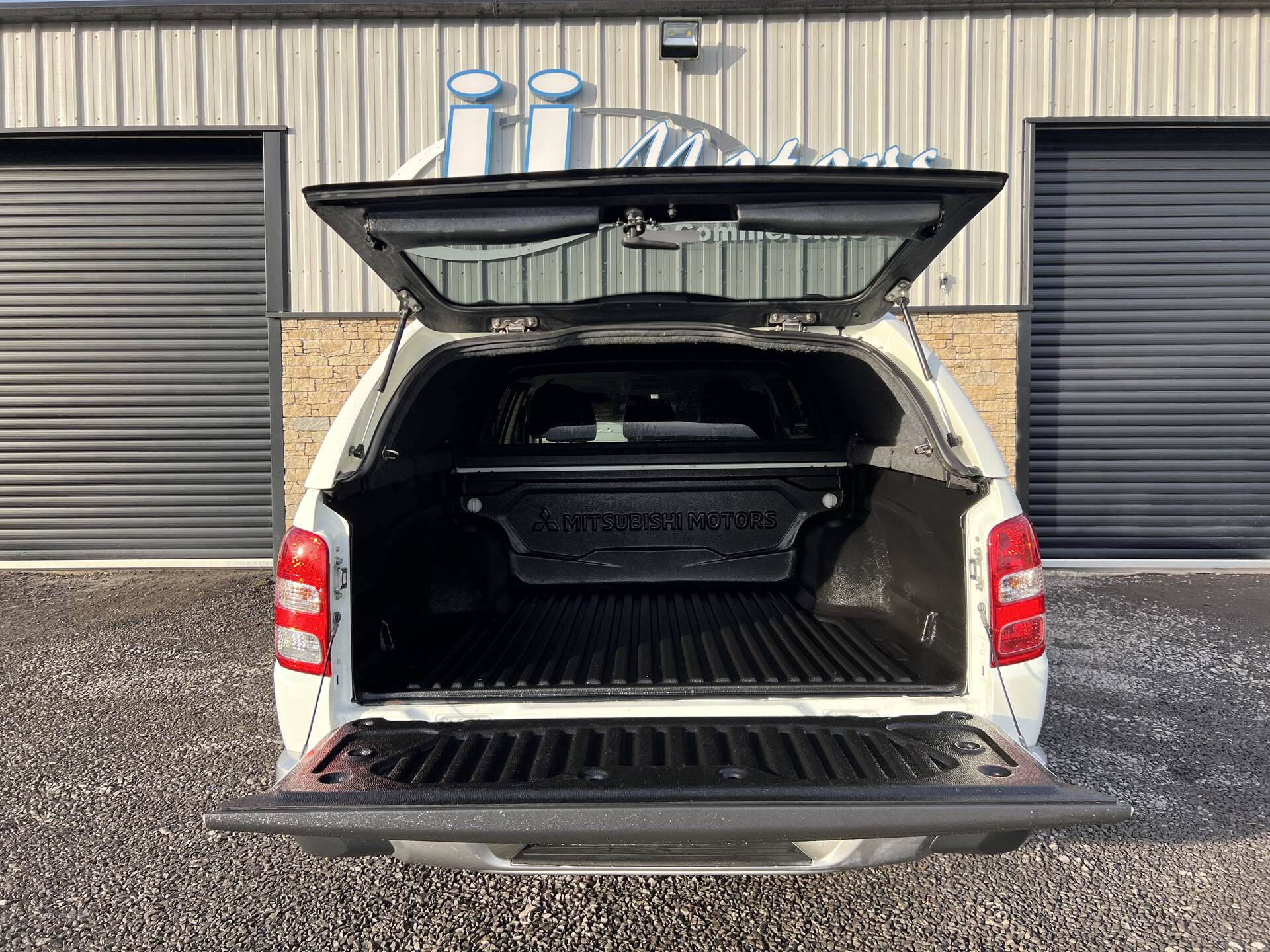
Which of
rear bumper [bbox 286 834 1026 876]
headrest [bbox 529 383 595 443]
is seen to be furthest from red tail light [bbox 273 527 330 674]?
headrest [bbox 529 383 595 443]

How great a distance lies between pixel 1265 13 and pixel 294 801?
952 centimetres

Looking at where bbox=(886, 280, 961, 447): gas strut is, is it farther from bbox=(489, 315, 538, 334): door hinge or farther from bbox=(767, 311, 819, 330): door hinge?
bbox=(489, 315, 538, 334): door hinge

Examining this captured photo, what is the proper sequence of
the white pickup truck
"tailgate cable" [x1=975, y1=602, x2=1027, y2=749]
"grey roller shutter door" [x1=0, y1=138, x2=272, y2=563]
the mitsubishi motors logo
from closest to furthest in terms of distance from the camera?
the white pickup truck
"tailgate cable" [x1=975, y1=602, x2=1027, y2=749]
the mitsubishi motors logo
"grey roller shutter door" [x1=0, y1=138, x2=272, y2=563]

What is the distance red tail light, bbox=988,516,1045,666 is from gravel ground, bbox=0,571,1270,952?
890 millimetres

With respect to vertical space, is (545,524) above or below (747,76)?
below

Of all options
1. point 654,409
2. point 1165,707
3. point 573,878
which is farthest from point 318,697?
point 1165,707

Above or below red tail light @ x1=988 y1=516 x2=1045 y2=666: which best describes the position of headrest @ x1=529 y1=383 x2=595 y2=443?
above

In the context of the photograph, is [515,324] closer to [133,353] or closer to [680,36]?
[680,36]

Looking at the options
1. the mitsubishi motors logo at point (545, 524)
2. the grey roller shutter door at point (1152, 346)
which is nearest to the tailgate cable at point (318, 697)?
the mitsubishi motors logo at point (545, 524)

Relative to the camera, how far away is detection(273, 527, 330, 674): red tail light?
76.1 inches

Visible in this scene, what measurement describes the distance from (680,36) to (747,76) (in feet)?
2.30

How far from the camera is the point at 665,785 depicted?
1.63 meters

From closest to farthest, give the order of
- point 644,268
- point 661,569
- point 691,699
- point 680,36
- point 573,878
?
point 691,699
point 573,878
point 644,268
point 661,569
point 680,36

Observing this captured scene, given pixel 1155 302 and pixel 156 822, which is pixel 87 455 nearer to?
pixel 156 822
